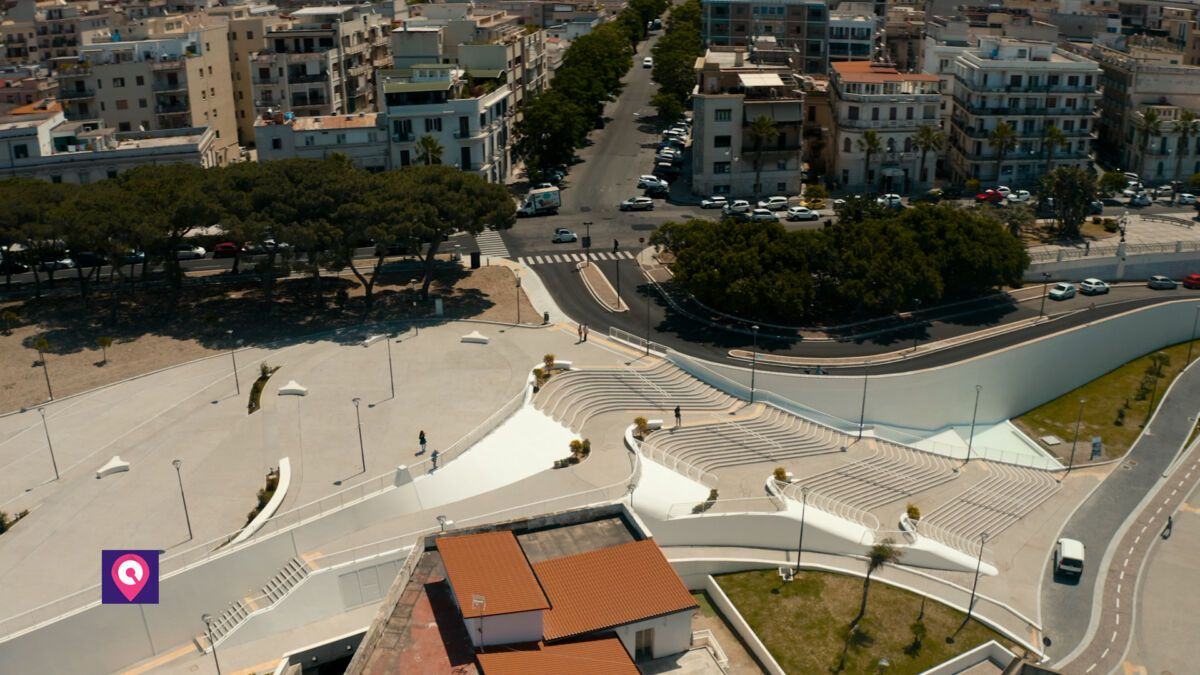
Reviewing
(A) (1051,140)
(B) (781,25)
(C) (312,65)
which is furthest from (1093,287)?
(C) (312,65)

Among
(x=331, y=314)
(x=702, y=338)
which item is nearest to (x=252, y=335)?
(x=331, y=314)

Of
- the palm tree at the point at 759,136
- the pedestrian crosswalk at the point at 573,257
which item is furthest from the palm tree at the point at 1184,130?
the pedestrian crosswalk at the point at 573,257

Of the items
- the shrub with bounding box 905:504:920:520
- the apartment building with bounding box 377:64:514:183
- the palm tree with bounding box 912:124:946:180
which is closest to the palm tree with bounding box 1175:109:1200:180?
the palm tree with bounding box 912:124:946:180

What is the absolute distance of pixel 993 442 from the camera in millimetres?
89188

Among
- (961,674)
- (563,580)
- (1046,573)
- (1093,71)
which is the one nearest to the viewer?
(563,580)

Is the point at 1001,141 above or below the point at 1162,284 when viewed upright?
above

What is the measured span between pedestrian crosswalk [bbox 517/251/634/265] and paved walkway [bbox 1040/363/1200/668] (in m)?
47.7

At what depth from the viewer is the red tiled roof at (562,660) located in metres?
43.9

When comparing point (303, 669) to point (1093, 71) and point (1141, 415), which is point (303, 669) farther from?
point (1093, 71)

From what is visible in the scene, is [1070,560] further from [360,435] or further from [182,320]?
[182,320]

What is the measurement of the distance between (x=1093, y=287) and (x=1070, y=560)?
142ft

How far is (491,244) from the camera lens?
110 meters

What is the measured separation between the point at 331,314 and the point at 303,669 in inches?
1729

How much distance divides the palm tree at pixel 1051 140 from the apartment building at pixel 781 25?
46017mm
